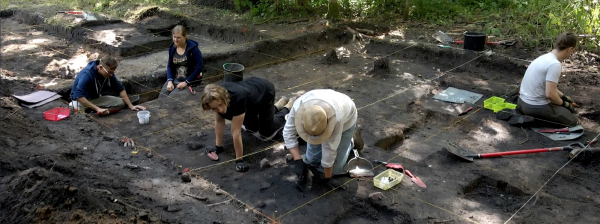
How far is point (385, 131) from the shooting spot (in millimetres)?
5762

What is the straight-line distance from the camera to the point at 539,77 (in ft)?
18.4

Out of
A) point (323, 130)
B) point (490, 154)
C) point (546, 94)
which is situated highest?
point (323, 130)

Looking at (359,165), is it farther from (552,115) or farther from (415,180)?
(552,115)

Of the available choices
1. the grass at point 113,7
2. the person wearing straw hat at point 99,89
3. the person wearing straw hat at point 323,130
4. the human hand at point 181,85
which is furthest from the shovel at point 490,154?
the grass at point 113,7

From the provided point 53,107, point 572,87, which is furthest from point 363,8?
point 53,107

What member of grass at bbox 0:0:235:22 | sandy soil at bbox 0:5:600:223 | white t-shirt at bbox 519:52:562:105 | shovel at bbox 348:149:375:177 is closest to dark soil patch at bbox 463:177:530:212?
sandy soil at bbox 0:5:600:223

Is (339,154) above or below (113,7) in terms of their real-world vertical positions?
above

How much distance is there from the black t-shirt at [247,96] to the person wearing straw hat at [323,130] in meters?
0.65

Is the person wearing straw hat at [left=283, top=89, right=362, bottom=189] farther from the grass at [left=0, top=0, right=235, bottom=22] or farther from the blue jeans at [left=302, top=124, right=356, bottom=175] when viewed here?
the grass at [left=0, top=0, right=235, bottom=22]

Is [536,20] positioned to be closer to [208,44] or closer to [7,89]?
[208,44]

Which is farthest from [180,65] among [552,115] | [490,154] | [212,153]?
[552,115]

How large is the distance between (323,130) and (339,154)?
0.83 meters

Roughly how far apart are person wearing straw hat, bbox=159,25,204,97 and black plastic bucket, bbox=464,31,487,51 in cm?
489

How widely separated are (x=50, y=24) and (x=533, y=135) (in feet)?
33.2
